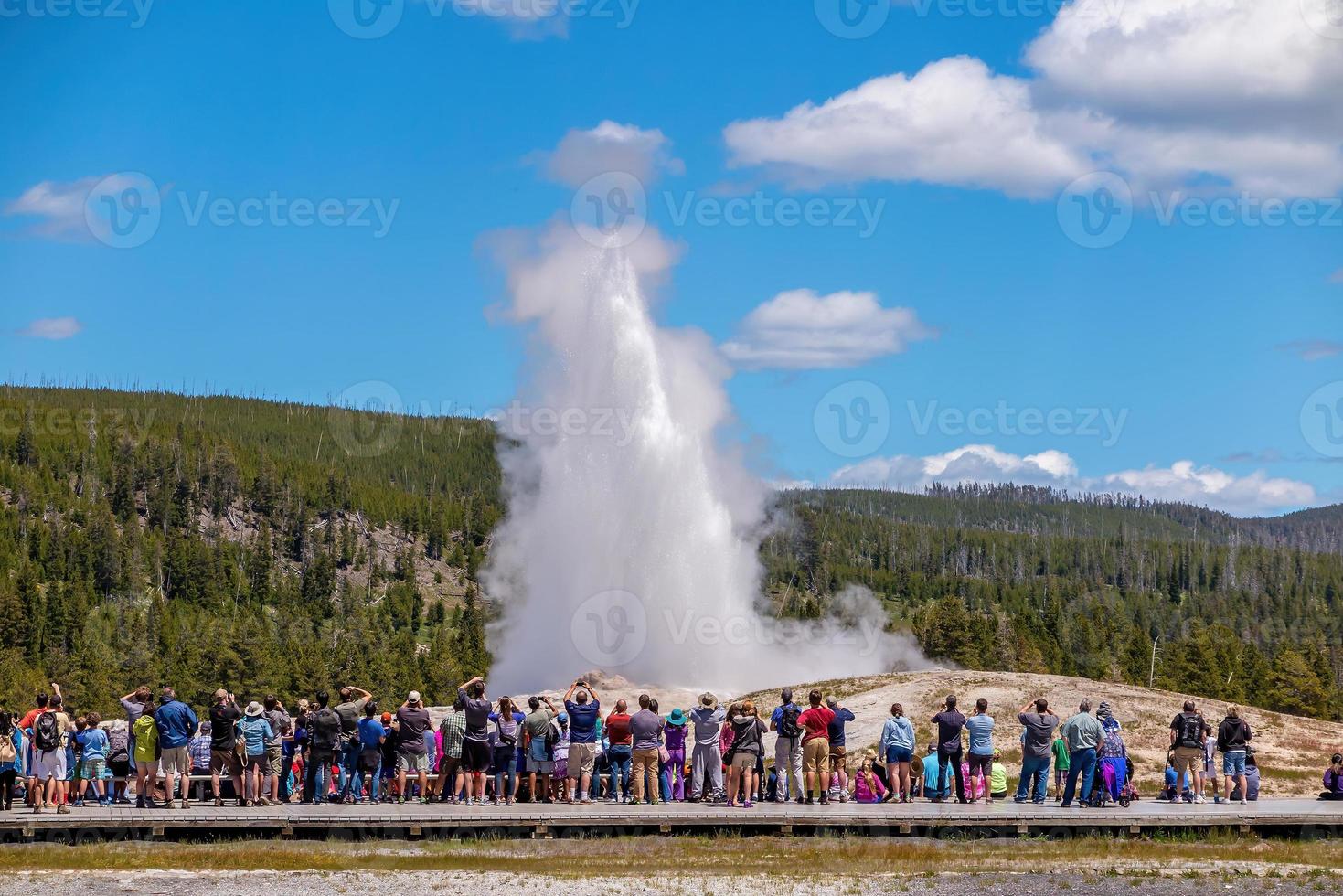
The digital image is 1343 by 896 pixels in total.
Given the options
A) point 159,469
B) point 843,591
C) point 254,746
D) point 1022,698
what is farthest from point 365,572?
point 254,746

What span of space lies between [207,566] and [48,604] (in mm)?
26750

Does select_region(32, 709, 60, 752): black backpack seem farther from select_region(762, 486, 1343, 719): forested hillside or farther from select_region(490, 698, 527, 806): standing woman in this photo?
select_region(762, 486, 1343, 719): forested hillside

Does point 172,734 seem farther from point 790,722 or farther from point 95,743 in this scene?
point 790,722

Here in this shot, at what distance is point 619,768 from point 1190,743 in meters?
8.24

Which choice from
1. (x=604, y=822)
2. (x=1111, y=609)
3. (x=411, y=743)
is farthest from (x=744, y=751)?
(x=1111, y=609)

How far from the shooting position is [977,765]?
23.7 m

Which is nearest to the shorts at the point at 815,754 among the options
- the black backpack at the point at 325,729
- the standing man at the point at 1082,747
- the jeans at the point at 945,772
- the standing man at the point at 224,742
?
the jeans at the point at 945,772

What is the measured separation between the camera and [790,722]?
22578mm

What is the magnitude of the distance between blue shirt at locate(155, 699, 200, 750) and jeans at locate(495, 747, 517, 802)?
4.14 m

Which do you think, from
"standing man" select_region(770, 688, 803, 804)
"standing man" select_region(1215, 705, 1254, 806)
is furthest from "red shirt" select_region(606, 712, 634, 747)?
"standing man" select_region(1215, 705, 1254, 806)

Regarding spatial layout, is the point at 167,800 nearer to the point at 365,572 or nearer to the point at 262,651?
the point at 262,651

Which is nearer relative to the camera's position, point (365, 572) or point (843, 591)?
point (843, 591)

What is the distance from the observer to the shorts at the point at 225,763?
872 inches

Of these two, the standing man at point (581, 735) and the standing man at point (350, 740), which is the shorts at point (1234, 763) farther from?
the standing man at point (350, 740)
